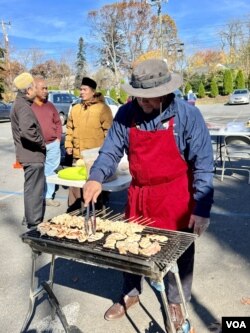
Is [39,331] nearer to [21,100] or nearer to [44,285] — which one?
[44,285]

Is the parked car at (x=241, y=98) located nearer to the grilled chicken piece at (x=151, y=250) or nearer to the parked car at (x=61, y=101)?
the parked car at (x=61, y=101)

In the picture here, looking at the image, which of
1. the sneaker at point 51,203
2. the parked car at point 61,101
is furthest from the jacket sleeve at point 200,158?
the parked car at point 61,101

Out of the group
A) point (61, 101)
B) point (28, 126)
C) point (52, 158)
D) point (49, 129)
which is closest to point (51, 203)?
point (52, 158)

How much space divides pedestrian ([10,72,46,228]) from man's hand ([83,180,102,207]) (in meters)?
2.03

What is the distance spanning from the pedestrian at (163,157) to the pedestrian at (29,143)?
183 cm

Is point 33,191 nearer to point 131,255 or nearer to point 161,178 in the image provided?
point 161,178

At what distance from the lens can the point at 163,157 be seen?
88.5 inches

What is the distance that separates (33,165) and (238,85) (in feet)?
124

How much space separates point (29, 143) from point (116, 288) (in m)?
1.95

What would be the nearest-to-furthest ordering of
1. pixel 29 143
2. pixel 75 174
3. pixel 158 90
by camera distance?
pixel 158 90
pixel 75 174
pixel 29 143

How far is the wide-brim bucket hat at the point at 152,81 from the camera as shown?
209cm

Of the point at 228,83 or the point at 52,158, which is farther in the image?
the point at 228,83

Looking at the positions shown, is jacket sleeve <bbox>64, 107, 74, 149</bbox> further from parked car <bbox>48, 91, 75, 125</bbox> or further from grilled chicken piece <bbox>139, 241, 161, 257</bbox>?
parked car <bbox>48, 91, 75, 125</bbox>

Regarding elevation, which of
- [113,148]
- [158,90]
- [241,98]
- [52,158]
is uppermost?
[158,90]
